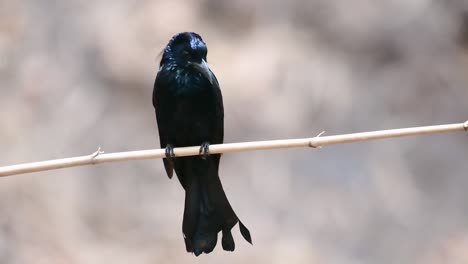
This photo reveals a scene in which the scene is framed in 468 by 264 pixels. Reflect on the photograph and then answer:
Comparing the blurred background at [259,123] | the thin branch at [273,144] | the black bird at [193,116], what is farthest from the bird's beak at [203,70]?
the blurred background at [259,123]

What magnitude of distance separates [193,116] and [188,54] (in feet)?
0.59

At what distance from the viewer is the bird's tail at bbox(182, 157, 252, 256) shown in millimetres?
2131

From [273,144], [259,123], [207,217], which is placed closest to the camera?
[273,144]

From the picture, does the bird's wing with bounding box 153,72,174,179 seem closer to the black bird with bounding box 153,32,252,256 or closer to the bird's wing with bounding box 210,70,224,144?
the black bird with bounding box 153,32,252,256

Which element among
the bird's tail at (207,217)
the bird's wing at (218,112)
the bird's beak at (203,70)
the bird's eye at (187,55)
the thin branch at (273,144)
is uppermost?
the bird's eye at (187,55)

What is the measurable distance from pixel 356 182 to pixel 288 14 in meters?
0.77

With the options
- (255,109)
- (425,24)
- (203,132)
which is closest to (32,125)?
(255,109)

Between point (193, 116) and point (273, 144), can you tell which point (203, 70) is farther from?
point (273, 144)

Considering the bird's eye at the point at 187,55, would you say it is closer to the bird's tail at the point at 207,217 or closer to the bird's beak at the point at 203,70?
the bird's beak at the point at 203,70

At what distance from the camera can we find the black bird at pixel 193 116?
2.19m

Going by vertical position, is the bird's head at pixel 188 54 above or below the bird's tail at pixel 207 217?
above

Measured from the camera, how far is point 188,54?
7.33 ft

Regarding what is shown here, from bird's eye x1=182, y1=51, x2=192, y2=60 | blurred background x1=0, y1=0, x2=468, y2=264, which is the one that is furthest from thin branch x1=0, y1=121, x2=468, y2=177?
blurred background x1=0, y1=0, x2=468, y2=264

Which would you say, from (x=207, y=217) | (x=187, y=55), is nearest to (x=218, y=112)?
(x=187, y=55)
